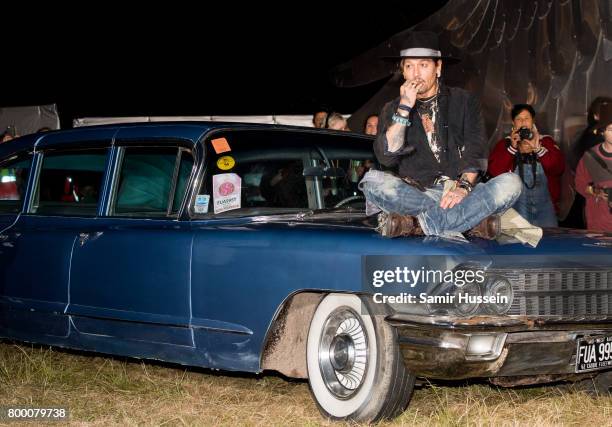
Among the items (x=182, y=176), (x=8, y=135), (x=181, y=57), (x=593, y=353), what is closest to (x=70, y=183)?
(x=182, y=176)

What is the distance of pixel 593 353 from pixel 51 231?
10.7 ft

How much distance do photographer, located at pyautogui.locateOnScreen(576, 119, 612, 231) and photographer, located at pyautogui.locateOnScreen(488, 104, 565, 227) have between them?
250 millimetres

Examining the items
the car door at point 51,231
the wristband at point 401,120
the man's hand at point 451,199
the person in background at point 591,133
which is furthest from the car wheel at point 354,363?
the person in background at point 591,133

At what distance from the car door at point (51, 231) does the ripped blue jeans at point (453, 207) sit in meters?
1.97

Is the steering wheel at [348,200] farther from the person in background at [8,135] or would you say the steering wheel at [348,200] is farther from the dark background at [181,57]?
the dark background at [181,57]

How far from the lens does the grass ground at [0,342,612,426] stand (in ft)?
16.3

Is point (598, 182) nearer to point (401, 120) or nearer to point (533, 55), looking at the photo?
point (533, 55)

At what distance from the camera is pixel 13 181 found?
22.7 ft

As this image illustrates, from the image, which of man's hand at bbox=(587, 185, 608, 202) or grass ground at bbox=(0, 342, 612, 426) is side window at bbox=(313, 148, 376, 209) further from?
man's hand at bbox=(587, 185, 608, 202)

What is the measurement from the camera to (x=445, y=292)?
14.7ft

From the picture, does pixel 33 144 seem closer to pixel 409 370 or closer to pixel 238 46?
pixel 409 370

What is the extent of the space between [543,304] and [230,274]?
153cm

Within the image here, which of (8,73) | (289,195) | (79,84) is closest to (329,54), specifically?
(79,84)

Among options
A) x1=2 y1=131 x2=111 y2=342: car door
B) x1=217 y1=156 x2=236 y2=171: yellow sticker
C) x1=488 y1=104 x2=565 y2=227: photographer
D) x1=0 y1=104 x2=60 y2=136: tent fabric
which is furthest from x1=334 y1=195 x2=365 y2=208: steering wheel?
x1=0 y1=104 x2=60 y2=136: tent fabric
